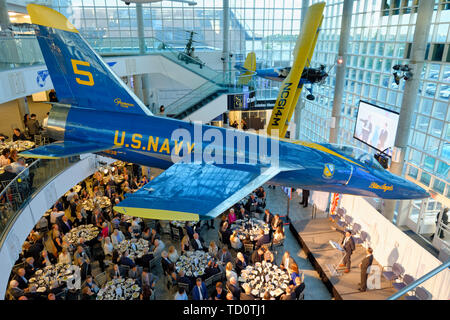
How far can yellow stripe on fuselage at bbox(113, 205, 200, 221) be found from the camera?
5.59m

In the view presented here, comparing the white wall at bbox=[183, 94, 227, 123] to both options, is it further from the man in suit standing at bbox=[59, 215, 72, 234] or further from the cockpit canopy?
the cockpit canopy

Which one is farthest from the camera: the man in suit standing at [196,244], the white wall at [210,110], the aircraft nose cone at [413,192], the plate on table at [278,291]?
the white wall at [210,110]

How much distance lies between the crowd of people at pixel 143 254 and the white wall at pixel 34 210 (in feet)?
3.80

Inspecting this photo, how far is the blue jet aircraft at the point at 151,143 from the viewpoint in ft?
26.5

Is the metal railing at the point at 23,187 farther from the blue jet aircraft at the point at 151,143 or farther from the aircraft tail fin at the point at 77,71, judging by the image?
the aircraft tail fin at the point at 77,71

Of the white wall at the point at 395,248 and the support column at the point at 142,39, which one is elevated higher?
the support column at the point at 142,39

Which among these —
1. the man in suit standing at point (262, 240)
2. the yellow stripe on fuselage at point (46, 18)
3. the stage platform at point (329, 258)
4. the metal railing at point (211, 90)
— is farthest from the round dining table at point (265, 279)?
the metal railing at point (211, 90)

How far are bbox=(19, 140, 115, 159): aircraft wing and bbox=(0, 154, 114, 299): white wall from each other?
2671 millimetres

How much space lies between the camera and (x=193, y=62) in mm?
21969

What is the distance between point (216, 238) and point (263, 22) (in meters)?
24.9

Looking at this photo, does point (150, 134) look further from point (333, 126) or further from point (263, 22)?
point (263, 22)

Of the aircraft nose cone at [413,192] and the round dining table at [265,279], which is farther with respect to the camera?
the round dining table at [265,279]
